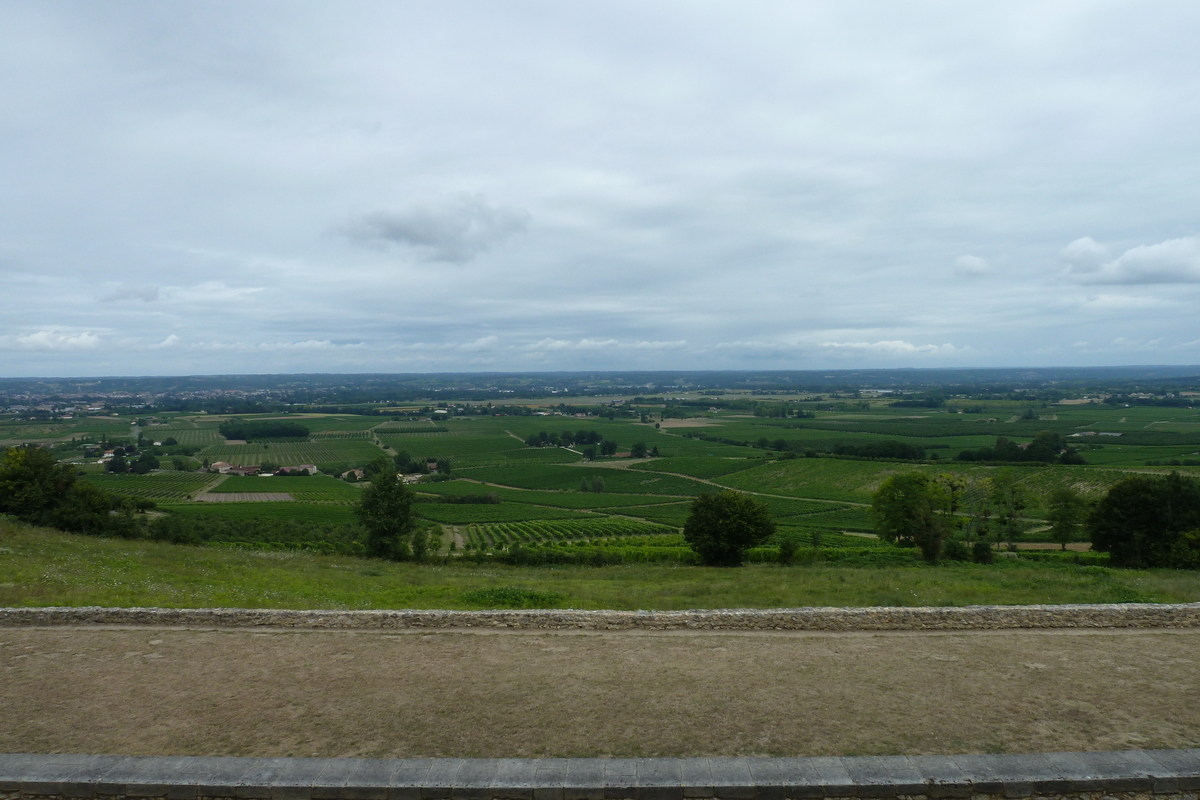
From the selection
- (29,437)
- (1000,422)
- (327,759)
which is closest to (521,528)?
(327,759)

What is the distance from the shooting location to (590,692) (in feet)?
29.6

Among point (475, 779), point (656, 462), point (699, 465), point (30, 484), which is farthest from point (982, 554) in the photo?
point (656, 462)

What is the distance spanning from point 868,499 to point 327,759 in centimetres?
6920

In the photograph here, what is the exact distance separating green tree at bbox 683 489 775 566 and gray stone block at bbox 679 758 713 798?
74.5ft

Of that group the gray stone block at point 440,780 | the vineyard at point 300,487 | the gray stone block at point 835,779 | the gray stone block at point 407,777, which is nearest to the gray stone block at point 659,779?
the gray stone block at point 835,779

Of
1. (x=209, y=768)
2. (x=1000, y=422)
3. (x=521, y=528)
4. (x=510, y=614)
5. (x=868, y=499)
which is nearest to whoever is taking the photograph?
(x=209, y=768)

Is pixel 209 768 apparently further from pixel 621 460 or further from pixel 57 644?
pixel 621 460

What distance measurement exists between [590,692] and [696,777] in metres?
2.63

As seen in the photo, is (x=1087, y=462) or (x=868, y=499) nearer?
(x=868, y=499)

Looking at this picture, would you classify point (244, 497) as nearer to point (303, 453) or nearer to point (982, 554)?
point (303, 453)

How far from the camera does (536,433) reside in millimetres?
146250

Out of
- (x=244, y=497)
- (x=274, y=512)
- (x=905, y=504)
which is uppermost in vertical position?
(x=905, y=504)

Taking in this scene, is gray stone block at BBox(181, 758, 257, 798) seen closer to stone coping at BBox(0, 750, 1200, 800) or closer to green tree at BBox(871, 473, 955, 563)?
stone coping at BBox(0, 750, 1200, 800)

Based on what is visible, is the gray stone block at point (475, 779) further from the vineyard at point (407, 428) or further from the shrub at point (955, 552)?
the vineyard at point (407, 428)
